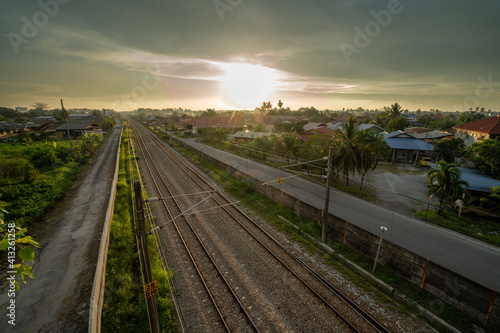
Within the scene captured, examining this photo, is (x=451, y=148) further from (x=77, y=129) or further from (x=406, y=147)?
(x=77, y=129)

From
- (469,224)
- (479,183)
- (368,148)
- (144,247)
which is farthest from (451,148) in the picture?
(144,247)

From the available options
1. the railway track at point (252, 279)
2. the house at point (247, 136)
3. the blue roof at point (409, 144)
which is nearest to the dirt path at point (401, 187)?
the blue roof at point (409, 144)

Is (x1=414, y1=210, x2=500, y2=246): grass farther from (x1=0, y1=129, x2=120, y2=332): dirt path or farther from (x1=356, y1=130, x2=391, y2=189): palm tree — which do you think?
(x1=0, y1=129, x2=120, y2=332): dirt path

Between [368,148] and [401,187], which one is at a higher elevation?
[368,148]

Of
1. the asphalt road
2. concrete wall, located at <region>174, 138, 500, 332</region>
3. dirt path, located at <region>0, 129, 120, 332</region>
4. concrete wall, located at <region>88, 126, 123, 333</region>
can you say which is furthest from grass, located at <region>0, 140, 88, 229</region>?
the asphalt road

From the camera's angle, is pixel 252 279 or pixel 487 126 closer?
pixel 252 279

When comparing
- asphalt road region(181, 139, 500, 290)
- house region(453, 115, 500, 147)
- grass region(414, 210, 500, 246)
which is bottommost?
asphalt road region(181, 139, 500, 290)
